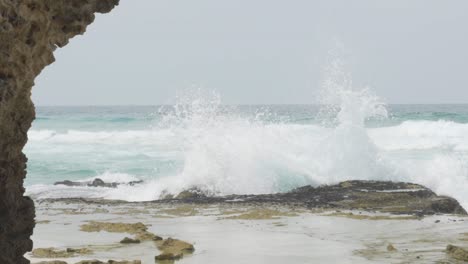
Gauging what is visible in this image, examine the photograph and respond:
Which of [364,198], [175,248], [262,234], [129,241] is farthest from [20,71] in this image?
[364,198]

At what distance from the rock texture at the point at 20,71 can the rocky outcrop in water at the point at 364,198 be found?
905 cm

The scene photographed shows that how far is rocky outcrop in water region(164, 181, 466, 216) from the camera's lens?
→ 48.8ft

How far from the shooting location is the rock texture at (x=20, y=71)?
5.52 metres

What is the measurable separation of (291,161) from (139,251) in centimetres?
1229

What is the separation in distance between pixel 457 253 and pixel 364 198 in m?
7.44

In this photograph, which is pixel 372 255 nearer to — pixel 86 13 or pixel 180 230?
pixel 180 230

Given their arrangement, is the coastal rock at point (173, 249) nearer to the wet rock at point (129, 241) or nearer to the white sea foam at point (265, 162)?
the wet rock at point (129, 241)

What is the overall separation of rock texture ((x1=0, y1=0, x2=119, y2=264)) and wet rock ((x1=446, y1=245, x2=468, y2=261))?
16.1 feet

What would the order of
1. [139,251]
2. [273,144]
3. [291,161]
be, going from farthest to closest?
[273,144], [291,161], [139,251]

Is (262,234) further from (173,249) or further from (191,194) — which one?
(191,194)

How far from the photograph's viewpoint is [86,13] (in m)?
6.35

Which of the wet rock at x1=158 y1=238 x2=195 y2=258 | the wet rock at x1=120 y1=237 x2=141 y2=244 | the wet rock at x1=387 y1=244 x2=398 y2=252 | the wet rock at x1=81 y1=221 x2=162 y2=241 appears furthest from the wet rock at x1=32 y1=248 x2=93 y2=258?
the wet rock at x1=387 y1=244 x2=398 y2=252

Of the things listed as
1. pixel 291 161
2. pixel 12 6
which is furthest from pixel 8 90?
pixel 291 161

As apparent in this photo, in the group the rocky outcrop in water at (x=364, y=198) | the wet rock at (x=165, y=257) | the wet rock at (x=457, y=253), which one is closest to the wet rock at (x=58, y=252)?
the wet rock at (x=165, y=257)
